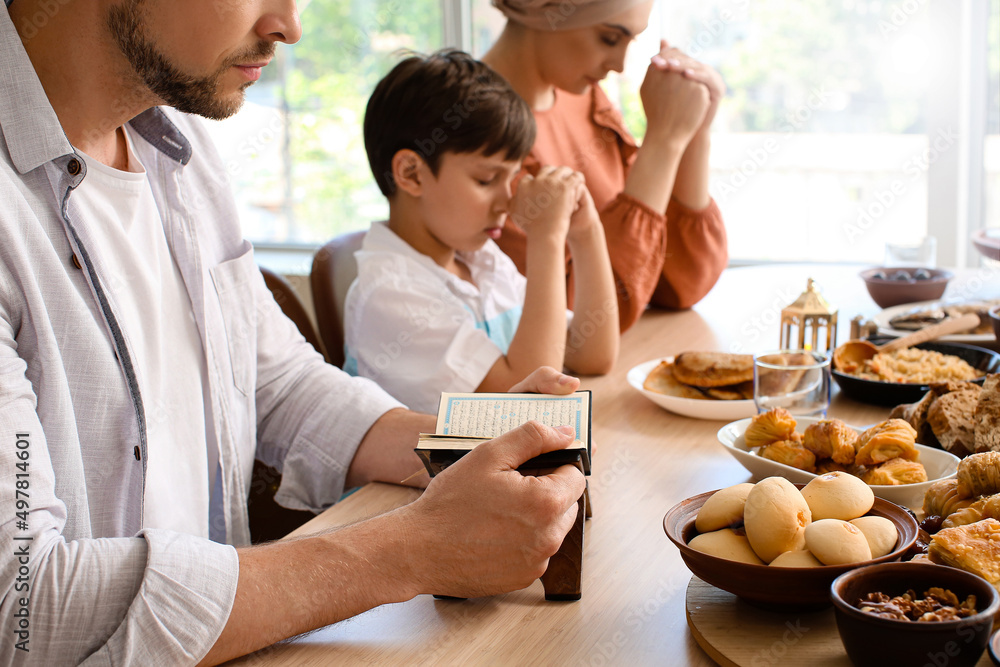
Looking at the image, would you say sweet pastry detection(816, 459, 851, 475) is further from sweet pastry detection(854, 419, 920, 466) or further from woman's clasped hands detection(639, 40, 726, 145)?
woman's clasped hands detection(639, 40, 726, 145)

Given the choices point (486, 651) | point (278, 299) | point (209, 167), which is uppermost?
point (209, 167)

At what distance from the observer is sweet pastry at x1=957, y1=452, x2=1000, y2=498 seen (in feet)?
2.50

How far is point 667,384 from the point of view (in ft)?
4.39

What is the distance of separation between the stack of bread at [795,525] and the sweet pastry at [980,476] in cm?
11

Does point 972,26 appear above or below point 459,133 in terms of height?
above

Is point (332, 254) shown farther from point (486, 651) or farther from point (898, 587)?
point (898, 587)

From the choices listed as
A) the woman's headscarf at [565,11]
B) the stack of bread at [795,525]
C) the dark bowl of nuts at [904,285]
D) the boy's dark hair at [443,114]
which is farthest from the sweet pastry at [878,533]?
the woman's headscarf at [565,11]

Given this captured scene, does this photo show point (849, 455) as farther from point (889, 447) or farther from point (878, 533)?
point (878, 533)

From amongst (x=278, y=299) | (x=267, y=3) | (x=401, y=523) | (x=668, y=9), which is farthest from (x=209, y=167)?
(x=668, y=9)

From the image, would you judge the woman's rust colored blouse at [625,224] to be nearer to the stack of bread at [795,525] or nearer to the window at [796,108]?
the stack of bread at [795,525]

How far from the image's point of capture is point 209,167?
127cm

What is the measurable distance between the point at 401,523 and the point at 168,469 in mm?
418

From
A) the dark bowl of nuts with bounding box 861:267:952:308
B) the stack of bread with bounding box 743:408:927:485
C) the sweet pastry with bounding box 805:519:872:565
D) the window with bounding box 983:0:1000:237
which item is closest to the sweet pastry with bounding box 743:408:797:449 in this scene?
the stack of bread with bounding box 743:408:927:485

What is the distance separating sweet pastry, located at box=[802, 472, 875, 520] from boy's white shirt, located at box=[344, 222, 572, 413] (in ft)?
2.48
